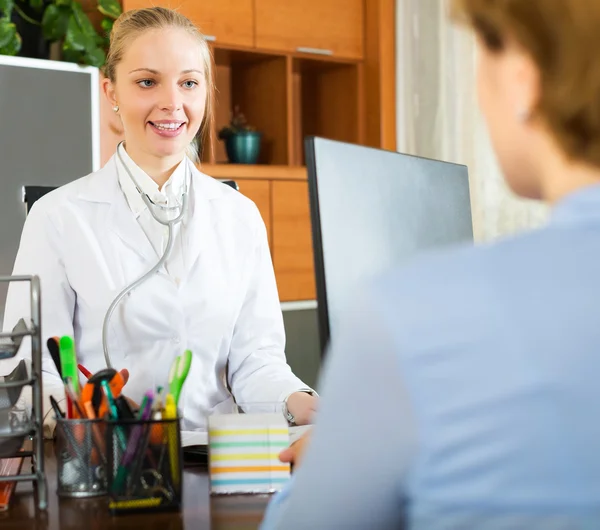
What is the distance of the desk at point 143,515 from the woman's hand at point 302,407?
0.27 m

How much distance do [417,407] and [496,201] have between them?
3.43 m

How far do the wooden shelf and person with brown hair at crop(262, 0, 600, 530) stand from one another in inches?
118

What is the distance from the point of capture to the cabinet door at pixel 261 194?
370cm

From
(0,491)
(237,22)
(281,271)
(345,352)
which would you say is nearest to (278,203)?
(281,271)

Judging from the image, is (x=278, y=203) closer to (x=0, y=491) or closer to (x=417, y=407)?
(x=0, y=491)

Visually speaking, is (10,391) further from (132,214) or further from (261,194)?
(261,194)

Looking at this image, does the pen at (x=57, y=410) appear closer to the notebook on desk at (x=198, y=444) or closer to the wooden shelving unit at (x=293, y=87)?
the notebook on desk at (x=198, y=444)

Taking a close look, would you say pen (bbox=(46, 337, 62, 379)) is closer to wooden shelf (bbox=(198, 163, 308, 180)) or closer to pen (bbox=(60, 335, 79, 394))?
pen (bbox=(60, 335, 79, 394))

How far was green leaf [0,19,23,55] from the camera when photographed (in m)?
3.11

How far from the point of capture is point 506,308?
0.53 metres

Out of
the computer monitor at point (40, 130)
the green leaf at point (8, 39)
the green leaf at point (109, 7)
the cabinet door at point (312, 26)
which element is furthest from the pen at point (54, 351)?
the cabinet door at point (312, 26)

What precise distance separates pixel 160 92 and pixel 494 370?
4.56ft

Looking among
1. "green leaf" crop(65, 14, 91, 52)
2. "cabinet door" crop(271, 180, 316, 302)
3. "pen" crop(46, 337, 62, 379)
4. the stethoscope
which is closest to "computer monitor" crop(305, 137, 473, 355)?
"pen" crop(46, 337, 62, 379)

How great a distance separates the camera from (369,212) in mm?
1188
